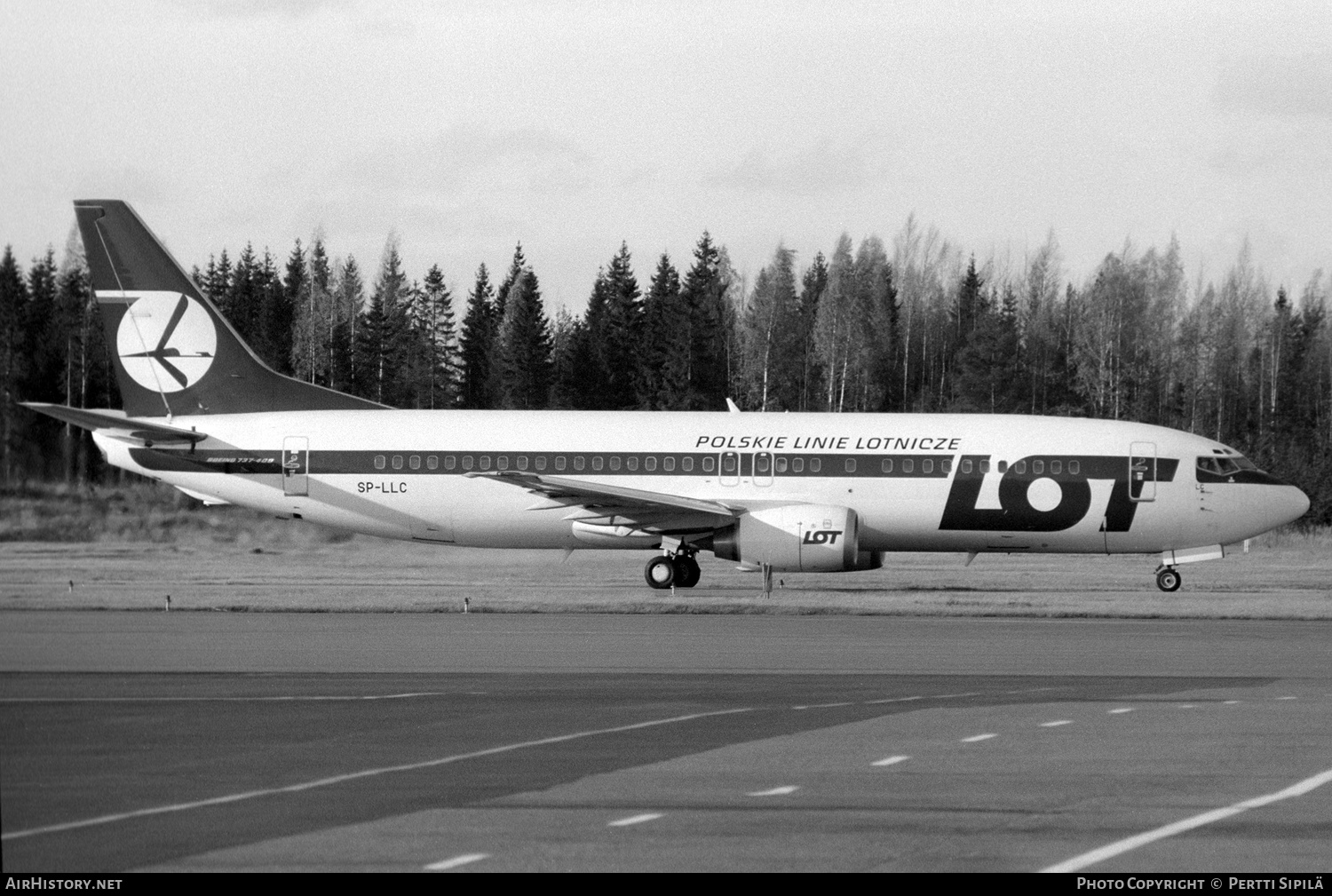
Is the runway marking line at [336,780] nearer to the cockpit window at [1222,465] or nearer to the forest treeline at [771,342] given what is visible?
the cockpit window at [1222,465]

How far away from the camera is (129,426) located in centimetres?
3119

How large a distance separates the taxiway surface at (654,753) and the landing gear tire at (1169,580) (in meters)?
9.88

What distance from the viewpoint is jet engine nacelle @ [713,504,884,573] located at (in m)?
29.4

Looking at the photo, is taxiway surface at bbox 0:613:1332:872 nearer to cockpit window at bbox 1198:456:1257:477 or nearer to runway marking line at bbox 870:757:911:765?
runway marking line at bbox 870:757:911:765

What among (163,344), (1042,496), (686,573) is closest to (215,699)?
(686,573)

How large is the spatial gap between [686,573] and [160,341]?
11407 mm

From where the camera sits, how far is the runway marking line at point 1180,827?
8.37 m

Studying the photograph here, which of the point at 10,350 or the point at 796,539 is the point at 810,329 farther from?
the point at 796,539

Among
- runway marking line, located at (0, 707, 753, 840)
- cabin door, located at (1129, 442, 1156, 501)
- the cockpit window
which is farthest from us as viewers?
the cockpit window

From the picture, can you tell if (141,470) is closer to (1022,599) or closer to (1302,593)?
(1022,599)

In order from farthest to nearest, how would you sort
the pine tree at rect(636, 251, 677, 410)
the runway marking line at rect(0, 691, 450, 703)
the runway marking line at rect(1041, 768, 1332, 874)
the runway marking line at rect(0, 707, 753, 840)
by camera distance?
the pine tree at rect(636, 251, 677, 410)
the runway marking line at rect(0, 691, 450, 703)
the runway marking line at rect(0, 707, 753, 840)
the runway marking line at rect(1041, 768, 1332, 874)

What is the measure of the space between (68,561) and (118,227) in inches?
265

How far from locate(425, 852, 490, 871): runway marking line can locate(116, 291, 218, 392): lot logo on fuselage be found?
25956 millimetres

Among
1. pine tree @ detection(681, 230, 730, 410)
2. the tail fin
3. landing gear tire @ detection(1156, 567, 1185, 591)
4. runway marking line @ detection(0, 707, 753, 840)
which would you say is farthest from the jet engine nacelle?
pine tree @ detection(681, 230, 730, 410)
